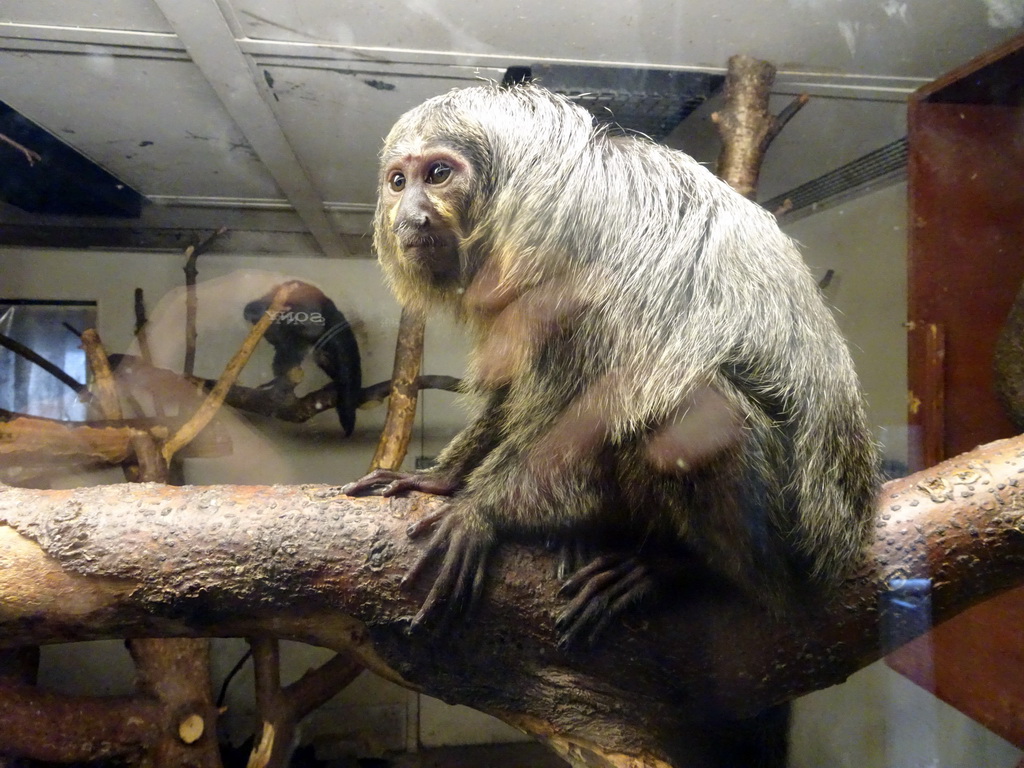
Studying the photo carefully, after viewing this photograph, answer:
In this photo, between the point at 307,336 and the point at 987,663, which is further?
the point at 307,336

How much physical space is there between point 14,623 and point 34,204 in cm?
142

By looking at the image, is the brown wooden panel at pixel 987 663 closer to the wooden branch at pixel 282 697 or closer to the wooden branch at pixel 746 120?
the wooden branch at pixel 746 120

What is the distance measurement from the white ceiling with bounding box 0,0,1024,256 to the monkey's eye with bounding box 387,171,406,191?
49 cm

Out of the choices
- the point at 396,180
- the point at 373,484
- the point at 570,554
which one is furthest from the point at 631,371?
the point at 396,180

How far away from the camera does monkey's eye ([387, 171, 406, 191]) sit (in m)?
1.59

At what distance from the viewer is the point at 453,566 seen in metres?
1.30

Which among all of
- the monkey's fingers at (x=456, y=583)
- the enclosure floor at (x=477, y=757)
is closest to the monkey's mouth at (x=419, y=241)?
the monkey's fingers at (x=456, y=583)

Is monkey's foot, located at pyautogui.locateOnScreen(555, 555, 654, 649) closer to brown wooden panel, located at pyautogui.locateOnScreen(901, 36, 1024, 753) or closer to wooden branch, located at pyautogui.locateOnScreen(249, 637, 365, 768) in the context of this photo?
brown wooden panel, located at pyautogui.locateOnScreen(901, 36, 1024, 753)

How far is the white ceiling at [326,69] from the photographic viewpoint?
179cm

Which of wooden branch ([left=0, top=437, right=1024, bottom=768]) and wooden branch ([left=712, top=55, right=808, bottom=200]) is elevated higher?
wooden branch ([left=712, top=55, right=808, bottom=200])

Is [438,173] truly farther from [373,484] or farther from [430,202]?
[373,484]

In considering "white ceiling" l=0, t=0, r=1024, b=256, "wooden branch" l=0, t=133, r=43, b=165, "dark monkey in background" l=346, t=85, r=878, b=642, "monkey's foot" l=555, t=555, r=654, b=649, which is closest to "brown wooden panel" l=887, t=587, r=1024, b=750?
"dark monkey in background" l=346, t=85, r=878, b=642

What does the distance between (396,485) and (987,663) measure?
1684 millimetres

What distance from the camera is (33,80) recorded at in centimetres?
192
